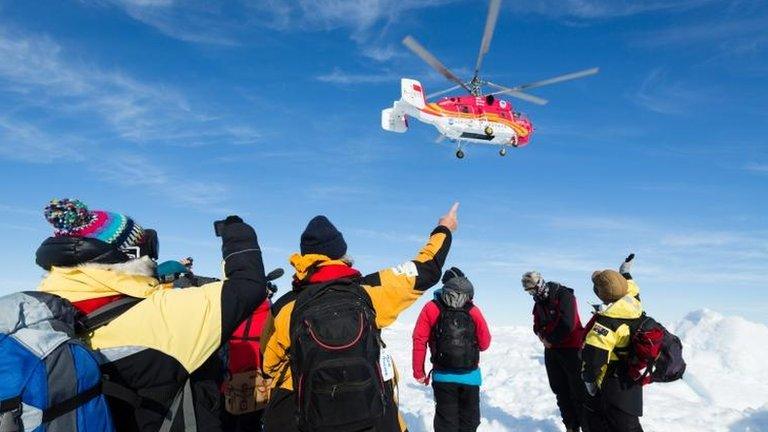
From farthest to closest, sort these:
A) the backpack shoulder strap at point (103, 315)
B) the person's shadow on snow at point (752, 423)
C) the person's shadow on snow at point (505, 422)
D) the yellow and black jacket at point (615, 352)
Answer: the person's shadow on snow at point (505, 422)
the person's shadow on snow at point (752, 423)
the yellow and black jacket at point (615, 352)
the backpack shoulder strap at point (103, 315)

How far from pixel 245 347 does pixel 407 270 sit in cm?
237

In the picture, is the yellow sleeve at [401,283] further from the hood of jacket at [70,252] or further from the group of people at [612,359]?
the group of people at [612,359]

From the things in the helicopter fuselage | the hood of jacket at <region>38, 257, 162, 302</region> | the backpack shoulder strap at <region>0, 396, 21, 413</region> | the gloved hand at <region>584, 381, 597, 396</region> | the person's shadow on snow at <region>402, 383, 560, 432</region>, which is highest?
the helicopter fuselage

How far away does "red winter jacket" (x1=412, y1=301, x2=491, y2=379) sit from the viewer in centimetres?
647

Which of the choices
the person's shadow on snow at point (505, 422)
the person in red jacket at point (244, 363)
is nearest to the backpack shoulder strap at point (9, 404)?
the person in red jacket at point (244, 363)

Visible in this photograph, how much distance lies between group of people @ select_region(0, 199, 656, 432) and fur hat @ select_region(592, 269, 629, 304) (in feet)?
8.48

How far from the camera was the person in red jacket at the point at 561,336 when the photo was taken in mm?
7141

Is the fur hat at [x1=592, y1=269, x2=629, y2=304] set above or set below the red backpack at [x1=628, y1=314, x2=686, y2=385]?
above

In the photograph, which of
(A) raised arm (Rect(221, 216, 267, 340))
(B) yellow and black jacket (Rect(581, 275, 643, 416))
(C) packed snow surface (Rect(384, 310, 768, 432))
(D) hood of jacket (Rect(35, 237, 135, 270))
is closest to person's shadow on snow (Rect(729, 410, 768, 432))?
(C) packed snow surface (Rect(384, 310, 768, 432))

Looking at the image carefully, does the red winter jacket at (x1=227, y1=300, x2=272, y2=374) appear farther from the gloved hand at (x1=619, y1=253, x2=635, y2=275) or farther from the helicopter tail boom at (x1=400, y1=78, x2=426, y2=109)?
the helicopter tail boom at (x1=400, y1=78, x2=426, y2=109)

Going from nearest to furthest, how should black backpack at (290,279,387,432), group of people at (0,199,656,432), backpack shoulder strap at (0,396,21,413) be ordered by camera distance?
1. backpack shoulder strap at (0,396,21,413)
2. group of people at (0,199,656,432)
3. black backpack at (290,279,387,432)

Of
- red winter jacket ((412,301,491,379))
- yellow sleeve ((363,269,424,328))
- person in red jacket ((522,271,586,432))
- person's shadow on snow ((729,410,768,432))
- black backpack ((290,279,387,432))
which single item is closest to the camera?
black backpack ((290,279,387,432))

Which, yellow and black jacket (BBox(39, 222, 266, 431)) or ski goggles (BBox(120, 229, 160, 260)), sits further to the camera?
ski goggles (BBox(120, 229, 160, 260))

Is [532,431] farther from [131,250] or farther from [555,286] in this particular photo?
[131,250]
